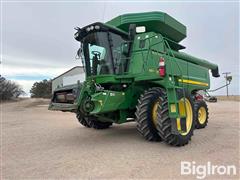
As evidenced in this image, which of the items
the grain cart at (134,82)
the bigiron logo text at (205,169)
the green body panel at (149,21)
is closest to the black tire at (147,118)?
the grain cart at (134,82)

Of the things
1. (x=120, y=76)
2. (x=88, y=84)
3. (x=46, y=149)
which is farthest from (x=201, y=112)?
(x=46, y=149)

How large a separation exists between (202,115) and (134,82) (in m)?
3.99

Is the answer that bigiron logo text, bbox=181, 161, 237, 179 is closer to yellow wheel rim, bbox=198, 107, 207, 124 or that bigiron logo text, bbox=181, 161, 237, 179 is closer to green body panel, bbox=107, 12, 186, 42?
green body panel, bbox=107, 12, 186, 42

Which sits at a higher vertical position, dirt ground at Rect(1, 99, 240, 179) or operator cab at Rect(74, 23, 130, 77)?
operator cab at Rect(74, 23, 130, 77)

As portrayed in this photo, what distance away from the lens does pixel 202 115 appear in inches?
367

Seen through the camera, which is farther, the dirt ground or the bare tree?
the bare tree

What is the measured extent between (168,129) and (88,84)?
2.14 meters

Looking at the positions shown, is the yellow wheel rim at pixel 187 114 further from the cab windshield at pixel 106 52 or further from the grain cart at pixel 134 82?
the cab windshield at pixel 106 52

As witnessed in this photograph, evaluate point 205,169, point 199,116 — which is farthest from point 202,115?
point 205,169

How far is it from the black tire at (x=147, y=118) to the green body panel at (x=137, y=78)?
0.47 m

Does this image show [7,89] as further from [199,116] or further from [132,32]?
[132,32]

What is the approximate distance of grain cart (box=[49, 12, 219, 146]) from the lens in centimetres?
573

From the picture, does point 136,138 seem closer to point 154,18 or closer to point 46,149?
point 46,149

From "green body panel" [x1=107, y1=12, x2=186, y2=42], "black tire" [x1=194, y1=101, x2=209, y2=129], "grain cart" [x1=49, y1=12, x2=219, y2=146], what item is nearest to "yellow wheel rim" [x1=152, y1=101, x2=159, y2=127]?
"grain cart" [x1=49, y1=12, x2=219, y2=146]
